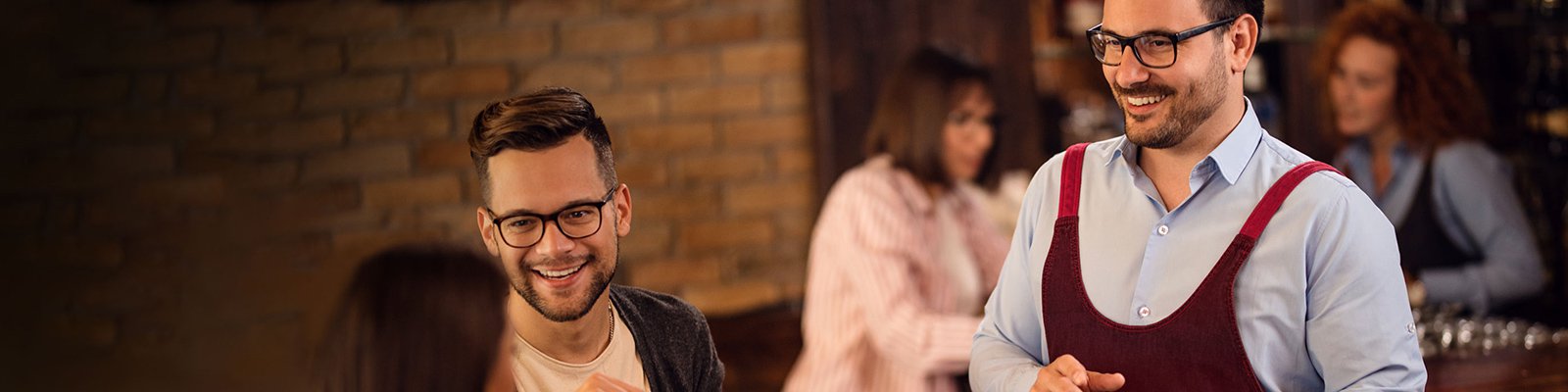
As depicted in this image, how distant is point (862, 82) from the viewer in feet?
12.8

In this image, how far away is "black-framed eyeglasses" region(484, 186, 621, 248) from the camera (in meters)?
1.31

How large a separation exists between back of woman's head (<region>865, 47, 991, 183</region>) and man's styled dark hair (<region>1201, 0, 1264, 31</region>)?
4.51ft

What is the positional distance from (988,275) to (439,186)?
60.0 inches

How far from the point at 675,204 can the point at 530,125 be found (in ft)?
8.66

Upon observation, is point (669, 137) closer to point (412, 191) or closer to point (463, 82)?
point (463, 82)

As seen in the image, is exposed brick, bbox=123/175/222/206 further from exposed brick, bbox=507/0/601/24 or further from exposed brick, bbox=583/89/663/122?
exposed brick, bbox=583/89/663/122

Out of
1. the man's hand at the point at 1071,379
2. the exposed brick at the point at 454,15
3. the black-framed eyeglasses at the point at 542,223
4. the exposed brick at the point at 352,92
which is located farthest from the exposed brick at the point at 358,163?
the man's hand at the point at 1071,379

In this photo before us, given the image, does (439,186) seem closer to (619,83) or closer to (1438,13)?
(619,83)

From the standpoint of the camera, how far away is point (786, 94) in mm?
3947

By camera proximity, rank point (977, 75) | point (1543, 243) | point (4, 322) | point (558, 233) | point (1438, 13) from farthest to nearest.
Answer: point (1438, 13) < point (1543, 243) < point (4, 322) < point (977, 75) < point (558, 233)

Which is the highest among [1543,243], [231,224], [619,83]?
[619,83]

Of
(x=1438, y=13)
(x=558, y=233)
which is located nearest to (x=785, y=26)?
(x=1438, y=13)

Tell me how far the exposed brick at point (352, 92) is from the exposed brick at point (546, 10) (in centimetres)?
35

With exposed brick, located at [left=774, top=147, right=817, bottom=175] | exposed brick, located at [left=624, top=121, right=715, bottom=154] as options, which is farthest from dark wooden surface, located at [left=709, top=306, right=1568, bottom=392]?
exposed brick, located at [left=624, top=121, right=715, bottom=154]
